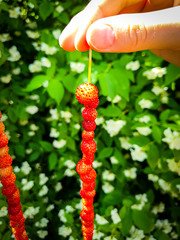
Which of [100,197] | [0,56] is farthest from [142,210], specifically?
[0,56]

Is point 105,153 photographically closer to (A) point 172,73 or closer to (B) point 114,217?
(B) point 114,217

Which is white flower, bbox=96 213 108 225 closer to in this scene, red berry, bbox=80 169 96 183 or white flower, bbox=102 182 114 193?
white flower, bbox=102 182 114 193

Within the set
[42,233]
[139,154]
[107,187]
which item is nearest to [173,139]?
[139,154]

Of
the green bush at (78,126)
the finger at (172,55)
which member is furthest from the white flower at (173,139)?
the finger at (172,55)

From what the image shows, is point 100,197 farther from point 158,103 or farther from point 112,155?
point 158,103

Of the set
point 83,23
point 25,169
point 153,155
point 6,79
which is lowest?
point 25,169

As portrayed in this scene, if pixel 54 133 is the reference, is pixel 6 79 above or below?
above
